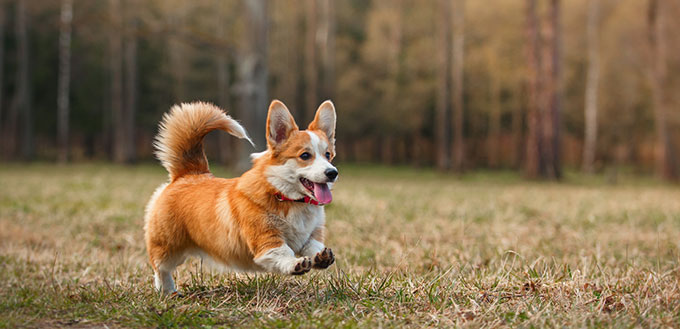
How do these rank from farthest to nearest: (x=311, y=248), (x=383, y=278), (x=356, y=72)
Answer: (x=356, y=72) < (x=383, y=278) < (x=311, y=248)

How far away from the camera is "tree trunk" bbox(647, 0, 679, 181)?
19422 millimetres

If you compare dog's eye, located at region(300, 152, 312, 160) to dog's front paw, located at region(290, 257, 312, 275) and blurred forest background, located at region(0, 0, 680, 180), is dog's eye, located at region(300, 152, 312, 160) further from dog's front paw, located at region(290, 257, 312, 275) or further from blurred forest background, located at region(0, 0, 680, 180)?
blurred forest background, located at region(0, 0, 680, 180)

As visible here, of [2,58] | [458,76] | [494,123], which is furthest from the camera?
[494,123]

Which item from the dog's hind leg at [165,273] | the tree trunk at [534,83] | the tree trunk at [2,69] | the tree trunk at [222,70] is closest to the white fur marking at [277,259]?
the dog's hind leg at [165,273]

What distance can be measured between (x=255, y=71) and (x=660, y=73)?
13.5 metres

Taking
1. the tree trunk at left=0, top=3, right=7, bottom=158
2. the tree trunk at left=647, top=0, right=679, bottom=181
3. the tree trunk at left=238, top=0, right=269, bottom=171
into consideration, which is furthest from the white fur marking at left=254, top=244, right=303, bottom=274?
the tree trunk at left=0, top=3, right=7, bottom=158

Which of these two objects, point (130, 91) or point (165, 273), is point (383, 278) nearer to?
point (165, 273)

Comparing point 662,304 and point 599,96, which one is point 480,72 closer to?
point 599,96

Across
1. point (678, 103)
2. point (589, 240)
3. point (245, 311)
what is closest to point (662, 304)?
point (245, 311)

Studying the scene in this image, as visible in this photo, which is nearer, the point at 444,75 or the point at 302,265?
the point at 302,265

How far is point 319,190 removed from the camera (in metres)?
3.01

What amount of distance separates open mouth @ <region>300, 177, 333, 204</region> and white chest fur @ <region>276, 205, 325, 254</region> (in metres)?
0.13

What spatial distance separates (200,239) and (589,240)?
4354 millimetres

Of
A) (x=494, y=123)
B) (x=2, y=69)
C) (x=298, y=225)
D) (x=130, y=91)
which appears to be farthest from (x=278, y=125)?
(x=494, y=123)
